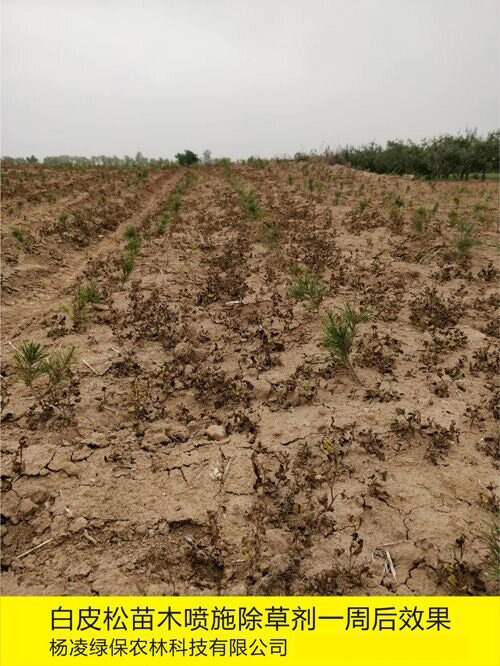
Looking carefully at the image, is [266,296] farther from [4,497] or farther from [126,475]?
[4,497]

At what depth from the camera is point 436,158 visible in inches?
1010

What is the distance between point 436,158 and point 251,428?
27822 mm

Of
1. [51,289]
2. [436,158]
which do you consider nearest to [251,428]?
[51,289]

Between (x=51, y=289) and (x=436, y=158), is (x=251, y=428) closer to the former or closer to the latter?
(x=51, y=289)

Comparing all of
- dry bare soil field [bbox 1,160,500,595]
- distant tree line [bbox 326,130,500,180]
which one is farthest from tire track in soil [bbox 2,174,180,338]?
distant tree line [bbox 326,130,500,180]

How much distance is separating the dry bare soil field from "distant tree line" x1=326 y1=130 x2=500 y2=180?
22.9m

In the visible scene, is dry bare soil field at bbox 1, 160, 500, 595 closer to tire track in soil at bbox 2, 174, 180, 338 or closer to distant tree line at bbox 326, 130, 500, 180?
tire track in soil at bbox 2, 174, 180, 338

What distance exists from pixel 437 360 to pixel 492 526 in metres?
1.96

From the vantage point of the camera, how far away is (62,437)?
3.32m

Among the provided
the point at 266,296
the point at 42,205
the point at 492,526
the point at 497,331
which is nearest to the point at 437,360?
the point at 497,331

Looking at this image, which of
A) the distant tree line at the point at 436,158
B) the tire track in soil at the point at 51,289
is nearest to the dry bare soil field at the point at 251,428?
the tire track in soil at the point at 51,289

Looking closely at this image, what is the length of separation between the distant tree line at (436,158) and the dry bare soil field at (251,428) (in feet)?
75.3

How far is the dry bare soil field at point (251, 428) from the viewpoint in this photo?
2406 millimetres

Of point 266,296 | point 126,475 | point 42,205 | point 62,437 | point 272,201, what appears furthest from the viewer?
point 272,201
